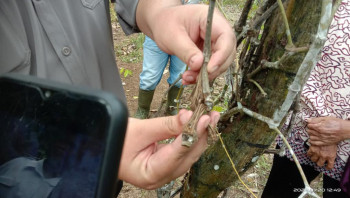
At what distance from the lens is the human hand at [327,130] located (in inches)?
49.4

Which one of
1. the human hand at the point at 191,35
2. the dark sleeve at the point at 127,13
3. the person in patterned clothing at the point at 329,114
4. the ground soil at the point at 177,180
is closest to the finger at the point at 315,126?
the person in patterned clothing at the point at 329,114

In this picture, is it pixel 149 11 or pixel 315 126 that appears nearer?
Answer: pixel 149 11

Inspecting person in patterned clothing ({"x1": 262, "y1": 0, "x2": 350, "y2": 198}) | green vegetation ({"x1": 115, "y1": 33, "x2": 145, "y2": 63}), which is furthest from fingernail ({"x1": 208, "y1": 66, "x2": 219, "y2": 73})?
green vegetation ({"x1": 115, "y1": 33, "x2": 145, "y2": 63})

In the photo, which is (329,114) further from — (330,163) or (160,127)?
(160,127)

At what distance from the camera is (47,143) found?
0.44 m

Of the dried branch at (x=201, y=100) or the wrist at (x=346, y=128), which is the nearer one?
the dried branch at (x=201, y=100)

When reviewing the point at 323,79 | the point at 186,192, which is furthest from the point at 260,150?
the point at 323,79

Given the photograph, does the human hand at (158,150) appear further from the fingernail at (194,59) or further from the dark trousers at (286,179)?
the dark trousers at (286,179)

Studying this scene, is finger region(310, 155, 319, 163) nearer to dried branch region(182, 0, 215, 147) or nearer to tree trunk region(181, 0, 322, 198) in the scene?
tree trunk region(181, 0, 322, 198)

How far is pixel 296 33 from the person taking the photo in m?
0.85

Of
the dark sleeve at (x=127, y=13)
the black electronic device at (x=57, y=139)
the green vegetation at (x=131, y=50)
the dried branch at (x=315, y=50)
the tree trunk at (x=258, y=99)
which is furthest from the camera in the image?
the green vegetation at (x=131, y=50)

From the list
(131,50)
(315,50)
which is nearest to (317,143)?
(315,50)

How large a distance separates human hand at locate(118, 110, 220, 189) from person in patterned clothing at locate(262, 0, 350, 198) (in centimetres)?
63

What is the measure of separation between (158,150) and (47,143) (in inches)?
11.9
